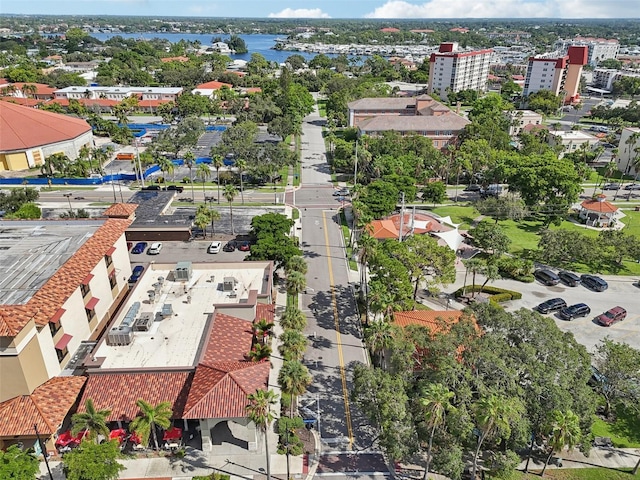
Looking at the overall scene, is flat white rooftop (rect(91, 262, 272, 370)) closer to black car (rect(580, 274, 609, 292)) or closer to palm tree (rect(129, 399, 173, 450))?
palm tree (rect(129, 399, 173, 450))

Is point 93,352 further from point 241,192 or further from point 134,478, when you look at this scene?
point 241,192

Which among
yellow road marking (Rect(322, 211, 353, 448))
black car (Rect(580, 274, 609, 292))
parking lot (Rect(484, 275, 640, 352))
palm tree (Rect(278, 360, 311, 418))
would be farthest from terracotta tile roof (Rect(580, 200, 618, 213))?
palm tree (Rect(278, 360, 311, 418))

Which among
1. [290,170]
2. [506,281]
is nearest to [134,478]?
[506,281]

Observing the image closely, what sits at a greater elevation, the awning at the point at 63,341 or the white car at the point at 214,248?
the awning at the point at 63,341

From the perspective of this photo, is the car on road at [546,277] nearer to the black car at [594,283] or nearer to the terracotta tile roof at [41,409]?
the black car at [594,283]

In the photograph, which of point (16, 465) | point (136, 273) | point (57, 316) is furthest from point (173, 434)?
point (136, 273)

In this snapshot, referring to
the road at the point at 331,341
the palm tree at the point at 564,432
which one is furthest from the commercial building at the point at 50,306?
the palm tree at the point at 564,432
